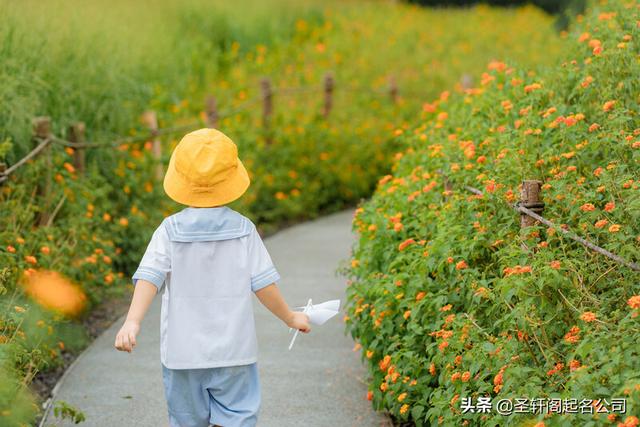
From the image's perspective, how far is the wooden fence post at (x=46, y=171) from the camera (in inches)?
286

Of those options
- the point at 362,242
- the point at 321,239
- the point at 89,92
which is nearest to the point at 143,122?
the point at 89,92

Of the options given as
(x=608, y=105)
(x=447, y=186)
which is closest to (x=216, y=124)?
(x=447, y=186)

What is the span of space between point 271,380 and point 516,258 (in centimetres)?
209

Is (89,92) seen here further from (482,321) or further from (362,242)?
(482,321)

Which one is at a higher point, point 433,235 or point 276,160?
point 433,235

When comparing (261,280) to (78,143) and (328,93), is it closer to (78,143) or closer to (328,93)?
(78,143)

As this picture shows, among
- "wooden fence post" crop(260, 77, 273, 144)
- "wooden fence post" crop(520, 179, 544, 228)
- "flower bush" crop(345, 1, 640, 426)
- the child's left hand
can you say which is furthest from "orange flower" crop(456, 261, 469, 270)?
"wooden fence post" crop(260, 77, 273, 144)

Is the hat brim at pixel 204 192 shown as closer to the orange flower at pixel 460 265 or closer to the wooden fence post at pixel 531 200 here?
the orange flower at pixel 460 265

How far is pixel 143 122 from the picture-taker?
9.92m

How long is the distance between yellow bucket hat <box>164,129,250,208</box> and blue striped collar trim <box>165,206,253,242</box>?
39mm

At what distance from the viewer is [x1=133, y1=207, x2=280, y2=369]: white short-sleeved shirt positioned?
150 inches

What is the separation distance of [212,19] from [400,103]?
4.57 m

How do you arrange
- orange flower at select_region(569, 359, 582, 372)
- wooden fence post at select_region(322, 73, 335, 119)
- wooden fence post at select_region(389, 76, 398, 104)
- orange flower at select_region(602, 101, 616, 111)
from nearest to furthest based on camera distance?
orange flower at select_region(569, 359, 582, 372), orange flower at select_region(602, 101, 616, 111), wooden fence post at select_region(322, 73, 335, 119), wooden fence post at select_region(389, 76, 398, 104)

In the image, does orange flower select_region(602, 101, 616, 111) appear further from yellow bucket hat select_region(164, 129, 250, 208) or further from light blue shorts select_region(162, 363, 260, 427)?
light blue shorts select_region(162, 363, 260, 427)
